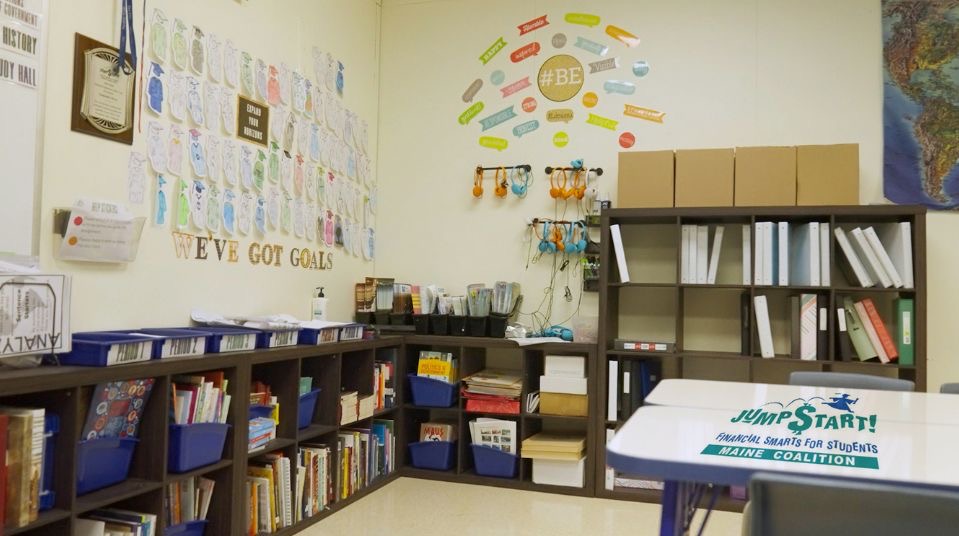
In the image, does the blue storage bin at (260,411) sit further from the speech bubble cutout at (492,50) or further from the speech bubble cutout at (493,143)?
the speech bubble cutout at (492,50)

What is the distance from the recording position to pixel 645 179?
387 cm

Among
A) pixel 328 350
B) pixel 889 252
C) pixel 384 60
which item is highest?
pixel 384 60

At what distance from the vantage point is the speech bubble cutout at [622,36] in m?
4.24

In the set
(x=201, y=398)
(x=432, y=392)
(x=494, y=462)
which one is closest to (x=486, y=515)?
(x=494, y=462)

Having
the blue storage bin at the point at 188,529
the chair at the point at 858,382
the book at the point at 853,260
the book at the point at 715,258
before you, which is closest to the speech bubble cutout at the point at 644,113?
the book at the point at 715,258

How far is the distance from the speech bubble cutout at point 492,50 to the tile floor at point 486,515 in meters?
2.58

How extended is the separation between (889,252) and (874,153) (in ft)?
1.92

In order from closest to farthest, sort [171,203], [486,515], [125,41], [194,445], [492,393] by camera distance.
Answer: [194,445]
[125,41]
[171,203]
[486,515]
[492,393]

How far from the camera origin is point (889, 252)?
362 cm

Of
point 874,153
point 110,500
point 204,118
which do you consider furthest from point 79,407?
point 874,153

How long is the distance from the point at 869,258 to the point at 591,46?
1958 millimetres

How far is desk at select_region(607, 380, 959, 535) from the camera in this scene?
1.41 metres

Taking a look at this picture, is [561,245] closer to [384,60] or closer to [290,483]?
[384,60]

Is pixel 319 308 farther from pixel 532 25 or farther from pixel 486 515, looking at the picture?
pixel 532 25
